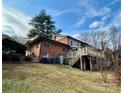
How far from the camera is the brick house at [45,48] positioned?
8.06 meters

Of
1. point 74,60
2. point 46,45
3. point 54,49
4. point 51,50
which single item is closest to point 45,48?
point 46,45

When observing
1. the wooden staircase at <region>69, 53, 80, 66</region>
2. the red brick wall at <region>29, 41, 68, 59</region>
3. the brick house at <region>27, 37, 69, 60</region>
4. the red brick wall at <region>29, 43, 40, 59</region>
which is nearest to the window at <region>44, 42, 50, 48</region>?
the brick house at <region>27, 37, 69, 60</region>

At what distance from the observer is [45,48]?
8.31 m

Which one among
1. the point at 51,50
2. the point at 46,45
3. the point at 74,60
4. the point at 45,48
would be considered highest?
the point at 46,45

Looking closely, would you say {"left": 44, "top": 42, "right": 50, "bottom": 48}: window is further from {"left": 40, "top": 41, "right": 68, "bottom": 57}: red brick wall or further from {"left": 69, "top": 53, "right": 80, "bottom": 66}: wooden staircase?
{"left": 69, "top": 53, "right": 80, "bottom": 66}: wooden staircase

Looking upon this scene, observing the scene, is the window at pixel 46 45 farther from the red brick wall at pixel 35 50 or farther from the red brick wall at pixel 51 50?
the red brick wall at pixel 35 50

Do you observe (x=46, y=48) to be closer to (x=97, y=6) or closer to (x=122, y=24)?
(x=97, y=6)

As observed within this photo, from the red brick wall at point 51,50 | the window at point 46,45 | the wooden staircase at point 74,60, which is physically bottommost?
the wooden staircase at point 74,60

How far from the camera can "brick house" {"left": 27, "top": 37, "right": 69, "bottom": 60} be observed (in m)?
8.06

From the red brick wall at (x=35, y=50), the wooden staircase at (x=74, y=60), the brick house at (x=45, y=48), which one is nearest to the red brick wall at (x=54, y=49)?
the brick house at (x=45, y=48)

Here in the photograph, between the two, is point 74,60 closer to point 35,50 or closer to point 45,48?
point 45,48

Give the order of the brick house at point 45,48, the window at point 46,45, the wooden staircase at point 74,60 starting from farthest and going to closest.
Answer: the window at point 46,45 → the brick house at point 45,48 → the wooden staircase at point 74,60

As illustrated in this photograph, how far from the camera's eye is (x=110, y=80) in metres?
3.36

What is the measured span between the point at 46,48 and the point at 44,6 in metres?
5.51
